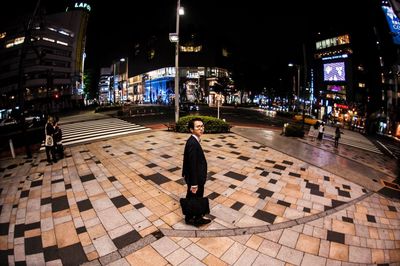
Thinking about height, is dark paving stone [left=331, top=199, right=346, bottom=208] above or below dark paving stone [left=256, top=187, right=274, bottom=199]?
below

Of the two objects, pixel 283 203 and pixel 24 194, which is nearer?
pixel 283 203

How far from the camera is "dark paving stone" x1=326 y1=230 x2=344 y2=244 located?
14.3 ft

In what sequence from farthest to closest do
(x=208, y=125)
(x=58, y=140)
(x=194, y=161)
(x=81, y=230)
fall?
(x=208, y=125) < (x=58, y=140) < (x=81, y=230) < (x=194, y=161)

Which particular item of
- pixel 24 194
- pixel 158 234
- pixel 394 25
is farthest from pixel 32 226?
pixel 394 25

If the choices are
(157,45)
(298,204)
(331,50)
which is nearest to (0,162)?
(298,204)

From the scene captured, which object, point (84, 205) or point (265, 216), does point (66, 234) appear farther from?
point (265, 216)

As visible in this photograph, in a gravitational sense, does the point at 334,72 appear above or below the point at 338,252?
above

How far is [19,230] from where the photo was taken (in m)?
4.34

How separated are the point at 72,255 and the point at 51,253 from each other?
42cm

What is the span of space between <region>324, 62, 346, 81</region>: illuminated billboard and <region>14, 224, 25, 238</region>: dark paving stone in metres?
62.8

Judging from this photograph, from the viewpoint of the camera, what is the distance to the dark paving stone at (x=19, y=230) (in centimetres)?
420

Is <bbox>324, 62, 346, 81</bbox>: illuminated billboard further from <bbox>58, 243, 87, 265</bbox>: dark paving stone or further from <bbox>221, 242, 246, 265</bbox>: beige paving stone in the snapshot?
<bbox>58, 243, 87, 265</bbox>: dark paving stone

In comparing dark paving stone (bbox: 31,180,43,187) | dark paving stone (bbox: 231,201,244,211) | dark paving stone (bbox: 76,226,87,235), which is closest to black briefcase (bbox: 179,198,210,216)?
dark paving stone (bbox: 231,201,244,211)

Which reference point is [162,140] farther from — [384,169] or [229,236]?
[384,169]
